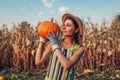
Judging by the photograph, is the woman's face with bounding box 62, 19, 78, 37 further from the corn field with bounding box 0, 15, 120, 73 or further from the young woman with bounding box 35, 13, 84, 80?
the corn field with bounding box 0, 15, 120, 73

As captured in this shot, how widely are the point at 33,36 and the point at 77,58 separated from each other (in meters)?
6.74

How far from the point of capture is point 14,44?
400 inches

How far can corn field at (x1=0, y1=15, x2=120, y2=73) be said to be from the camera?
9883mm

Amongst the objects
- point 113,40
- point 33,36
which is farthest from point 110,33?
point 33,36

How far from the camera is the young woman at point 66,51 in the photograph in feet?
11.9

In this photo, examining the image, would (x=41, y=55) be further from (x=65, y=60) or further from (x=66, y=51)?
(x=65, y=60)

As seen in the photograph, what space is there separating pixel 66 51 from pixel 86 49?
250 inches

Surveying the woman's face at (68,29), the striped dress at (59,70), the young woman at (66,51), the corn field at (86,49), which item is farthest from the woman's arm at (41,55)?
the corn field at (86,49)

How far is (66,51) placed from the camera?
3795mm

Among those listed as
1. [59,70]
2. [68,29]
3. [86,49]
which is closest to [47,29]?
[68,29]

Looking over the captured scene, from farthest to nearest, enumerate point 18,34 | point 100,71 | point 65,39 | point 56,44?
point 18,34 → point 100,71 → point 65,39 → point 56,44

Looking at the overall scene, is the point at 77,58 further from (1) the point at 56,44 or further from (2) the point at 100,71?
(2) the point at 100,71

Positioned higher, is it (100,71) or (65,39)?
(65,39)

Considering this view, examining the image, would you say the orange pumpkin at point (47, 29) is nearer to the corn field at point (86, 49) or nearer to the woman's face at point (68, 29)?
the woman's face at point (68, 29)
